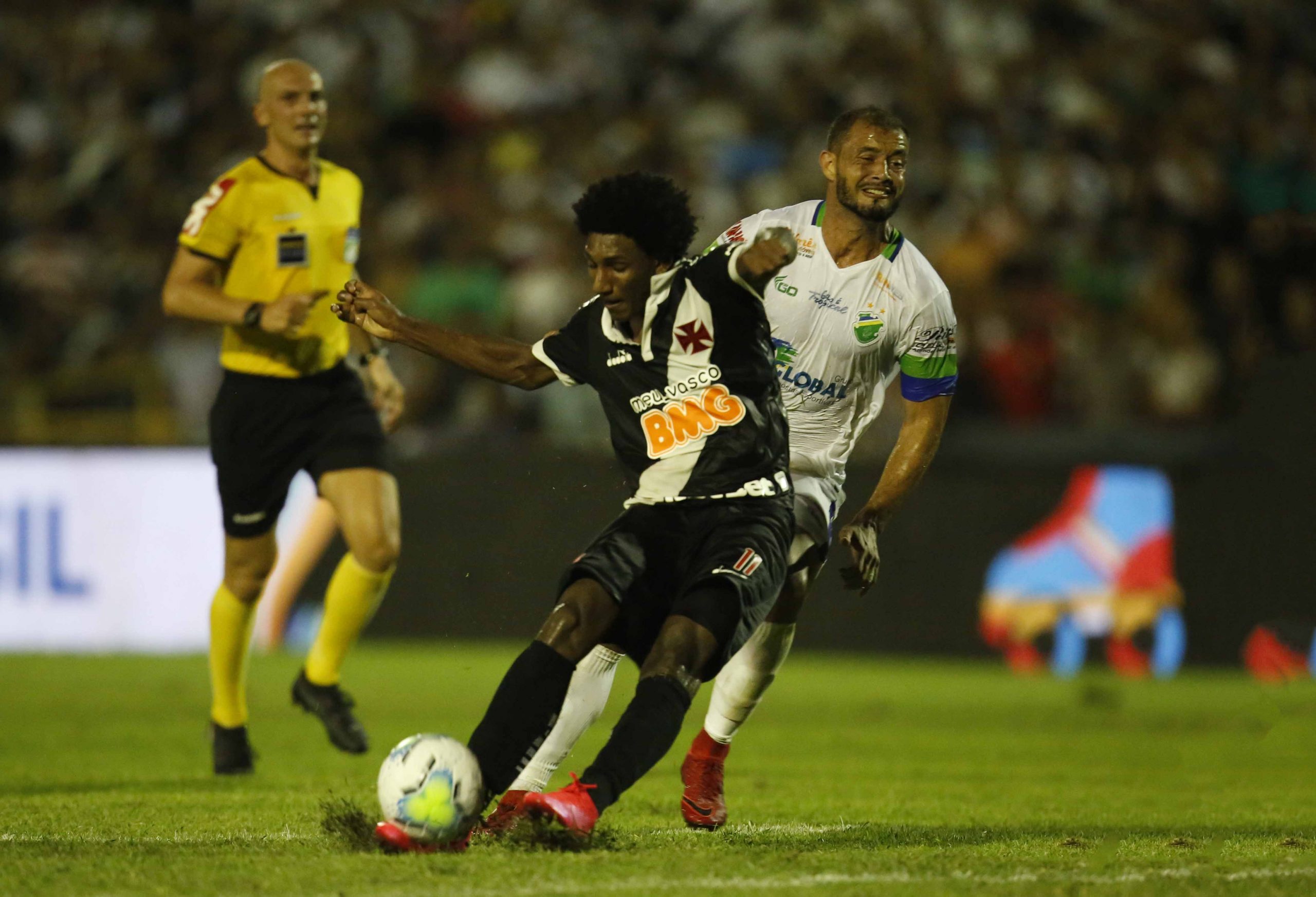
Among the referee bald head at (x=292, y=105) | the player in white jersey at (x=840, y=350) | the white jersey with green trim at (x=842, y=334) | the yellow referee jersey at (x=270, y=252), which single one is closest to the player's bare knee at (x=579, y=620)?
the player in white jersey at (x=840, y=350)

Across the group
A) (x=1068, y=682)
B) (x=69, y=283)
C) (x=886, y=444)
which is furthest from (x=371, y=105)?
(x=1068, y=682)

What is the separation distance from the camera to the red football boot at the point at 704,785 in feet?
18.7

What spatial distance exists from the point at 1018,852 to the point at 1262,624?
311 inches

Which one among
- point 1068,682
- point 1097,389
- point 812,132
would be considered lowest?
point 1068,682

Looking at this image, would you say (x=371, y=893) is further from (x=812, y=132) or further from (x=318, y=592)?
(x=812, y=132)

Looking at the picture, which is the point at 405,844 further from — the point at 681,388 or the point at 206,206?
the point at 206,206

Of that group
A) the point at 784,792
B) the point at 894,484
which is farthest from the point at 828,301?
the point at 784,792

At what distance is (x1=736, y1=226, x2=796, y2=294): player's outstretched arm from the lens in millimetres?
4996

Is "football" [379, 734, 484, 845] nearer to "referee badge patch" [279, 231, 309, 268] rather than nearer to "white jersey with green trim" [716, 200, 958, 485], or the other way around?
"white jersey with green trim" [716, 200, 958, 485]

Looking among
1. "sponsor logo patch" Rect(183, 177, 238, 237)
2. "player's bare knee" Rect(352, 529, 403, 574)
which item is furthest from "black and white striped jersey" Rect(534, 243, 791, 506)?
"sponsor logo patch" Rect(183, 177, 238, 237)

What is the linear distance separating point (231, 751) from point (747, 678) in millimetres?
2336

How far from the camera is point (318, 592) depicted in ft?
42.5

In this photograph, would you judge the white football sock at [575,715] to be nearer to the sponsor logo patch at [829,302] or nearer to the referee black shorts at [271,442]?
the sponsor logo patch at [829,302]

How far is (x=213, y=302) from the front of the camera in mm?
7188
